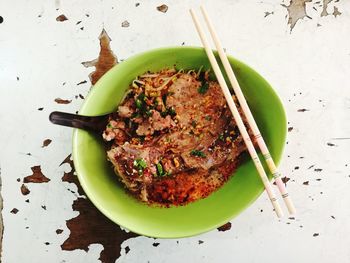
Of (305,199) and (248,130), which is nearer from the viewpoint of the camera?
(248,130)

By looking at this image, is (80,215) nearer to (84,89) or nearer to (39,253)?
(39,253)

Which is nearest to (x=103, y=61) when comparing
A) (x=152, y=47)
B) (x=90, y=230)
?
(x=152, y=47)

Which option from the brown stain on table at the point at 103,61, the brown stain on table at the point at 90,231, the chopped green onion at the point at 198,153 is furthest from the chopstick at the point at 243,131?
the brown stain on table at the point at 90,231

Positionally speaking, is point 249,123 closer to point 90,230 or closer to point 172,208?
point 172,208

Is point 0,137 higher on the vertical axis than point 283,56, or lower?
lower

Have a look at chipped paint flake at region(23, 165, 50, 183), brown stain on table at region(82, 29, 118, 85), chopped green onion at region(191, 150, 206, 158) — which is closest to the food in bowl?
chopped green onion at region(191, 150, 206, 158)

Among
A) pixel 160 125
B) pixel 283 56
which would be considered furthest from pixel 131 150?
pixel 283 56

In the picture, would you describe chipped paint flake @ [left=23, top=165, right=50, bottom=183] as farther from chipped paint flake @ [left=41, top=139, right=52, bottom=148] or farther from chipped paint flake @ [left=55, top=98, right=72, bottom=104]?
chipped paint flake @ [left=55, top=98, right=72, bottom=104]
